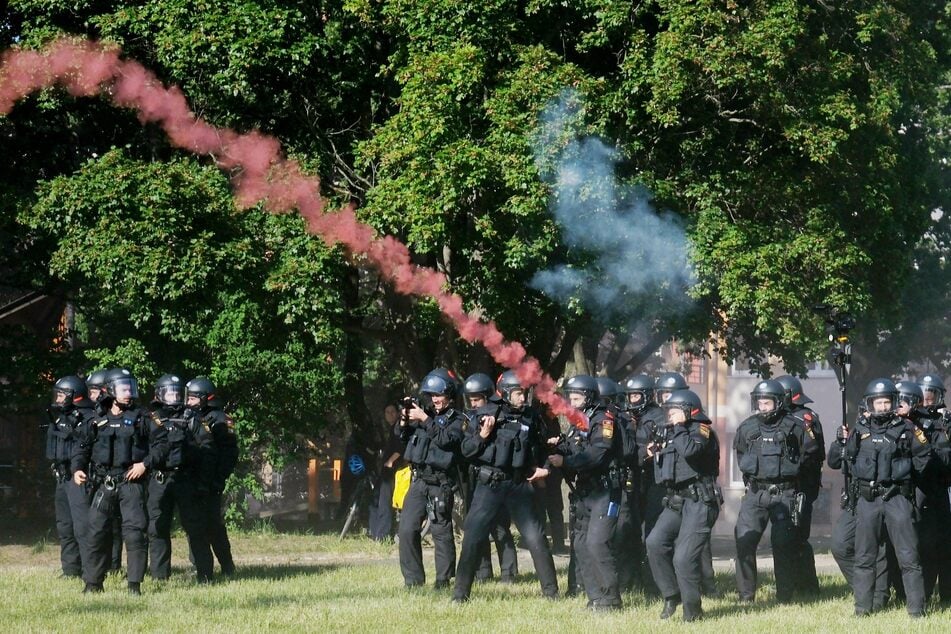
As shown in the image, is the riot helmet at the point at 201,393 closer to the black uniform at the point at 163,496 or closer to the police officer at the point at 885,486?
the black uniform at the point at 163,496

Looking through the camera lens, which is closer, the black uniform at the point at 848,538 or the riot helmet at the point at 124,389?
the black uniform at the point at 848,538

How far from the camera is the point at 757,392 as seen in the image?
13.3 metres

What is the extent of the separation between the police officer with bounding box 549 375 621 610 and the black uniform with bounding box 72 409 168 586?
4.14 metres

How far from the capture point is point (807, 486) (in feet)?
44.5

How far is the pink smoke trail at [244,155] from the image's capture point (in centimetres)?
1970

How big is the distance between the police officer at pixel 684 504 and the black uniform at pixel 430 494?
2.19 metres

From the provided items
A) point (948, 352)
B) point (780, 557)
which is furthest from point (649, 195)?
point (948, 352)

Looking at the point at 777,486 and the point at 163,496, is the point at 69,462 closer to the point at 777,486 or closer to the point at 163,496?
the point at 163,496

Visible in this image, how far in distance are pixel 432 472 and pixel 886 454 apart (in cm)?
445

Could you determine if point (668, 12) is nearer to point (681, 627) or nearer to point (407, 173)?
point (407, 173)

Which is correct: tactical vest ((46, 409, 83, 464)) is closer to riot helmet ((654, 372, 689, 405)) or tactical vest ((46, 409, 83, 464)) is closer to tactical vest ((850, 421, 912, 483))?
riot helmet ((654, 372, 689, 405))

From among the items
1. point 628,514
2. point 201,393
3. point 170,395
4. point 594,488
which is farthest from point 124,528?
point 628,514

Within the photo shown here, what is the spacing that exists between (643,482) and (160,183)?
8.81 meters

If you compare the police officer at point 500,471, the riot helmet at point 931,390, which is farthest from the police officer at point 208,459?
the riot helmet at point 931,390
